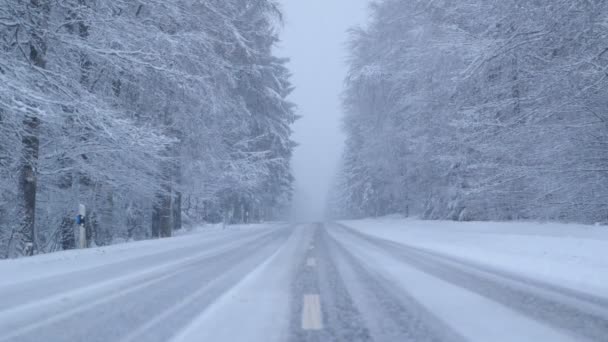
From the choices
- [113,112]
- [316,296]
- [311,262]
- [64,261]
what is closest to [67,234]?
[64,261]

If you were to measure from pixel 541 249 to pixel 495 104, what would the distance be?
4588mm

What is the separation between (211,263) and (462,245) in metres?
7.31

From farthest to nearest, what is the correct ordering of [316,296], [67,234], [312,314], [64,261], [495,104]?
[67,234], [495,104], [64,261], [316,296], [312,314]

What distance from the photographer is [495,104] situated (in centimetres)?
1255

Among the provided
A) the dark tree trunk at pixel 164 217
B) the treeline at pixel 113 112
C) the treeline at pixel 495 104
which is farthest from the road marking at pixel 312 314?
the dark tree trunk at pixel 164 217

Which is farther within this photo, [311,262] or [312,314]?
[311,262]

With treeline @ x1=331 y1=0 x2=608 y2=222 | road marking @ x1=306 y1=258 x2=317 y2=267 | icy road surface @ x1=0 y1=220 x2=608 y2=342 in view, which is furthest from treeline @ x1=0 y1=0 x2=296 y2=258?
treeline @ x1=331 y1=0 x2=608 y2=222

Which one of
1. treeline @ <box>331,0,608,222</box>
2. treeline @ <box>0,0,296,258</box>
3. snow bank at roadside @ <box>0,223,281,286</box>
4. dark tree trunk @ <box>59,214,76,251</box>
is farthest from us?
dark tree trunk @ <box>59,214,76,251</box>

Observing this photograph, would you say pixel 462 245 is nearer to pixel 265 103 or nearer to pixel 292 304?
pixel 292 304

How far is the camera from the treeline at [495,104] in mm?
10141

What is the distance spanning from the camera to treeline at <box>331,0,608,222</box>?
10141 mm

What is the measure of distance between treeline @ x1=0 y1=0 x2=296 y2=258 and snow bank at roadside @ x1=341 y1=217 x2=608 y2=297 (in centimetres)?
835

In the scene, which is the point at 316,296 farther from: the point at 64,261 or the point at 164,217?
the point at 164,217

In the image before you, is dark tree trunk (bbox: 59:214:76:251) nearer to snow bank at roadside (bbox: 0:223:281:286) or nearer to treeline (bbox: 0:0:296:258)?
treeline (bbox: 0:0:296:258)
